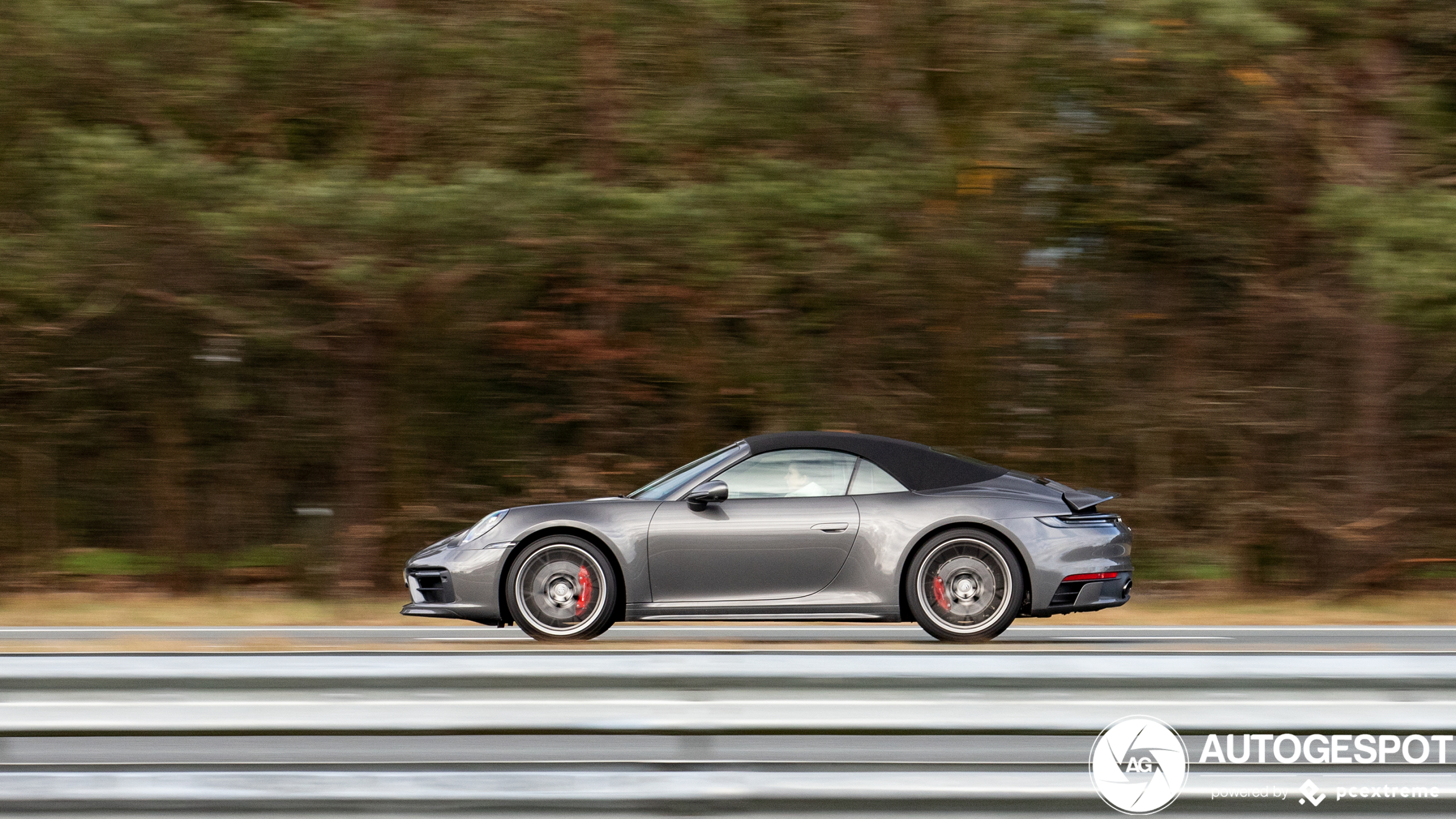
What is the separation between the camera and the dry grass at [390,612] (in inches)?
384

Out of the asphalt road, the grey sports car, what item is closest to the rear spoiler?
the grey sports car

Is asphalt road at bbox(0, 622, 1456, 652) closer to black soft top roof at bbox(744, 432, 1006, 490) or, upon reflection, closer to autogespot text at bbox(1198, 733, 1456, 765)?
black soft top roof at bbox(744, 432, 1006, 490)

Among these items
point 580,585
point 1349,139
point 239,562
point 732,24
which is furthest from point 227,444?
point 1349,139

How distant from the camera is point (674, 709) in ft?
12.0

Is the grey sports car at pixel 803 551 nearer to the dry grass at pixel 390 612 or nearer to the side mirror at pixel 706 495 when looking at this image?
the side mirror at pixel 706 495

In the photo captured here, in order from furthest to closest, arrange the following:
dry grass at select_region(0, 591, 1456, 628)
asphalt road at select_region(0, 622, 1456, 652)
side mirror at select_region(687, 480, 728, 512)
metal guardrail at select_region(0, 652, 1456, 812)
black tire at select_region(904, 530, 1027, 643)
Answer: dry grass at select_region(0, 591, 1456, 628)
side mirror at select_region(687, 480, 728, 512)
black tire at select_region(904, 530, 1027, 643)
asphalt road at select_region(0, 622, 1456, 652)
metal guardrail at select_region(0, 652, 1456, 812)

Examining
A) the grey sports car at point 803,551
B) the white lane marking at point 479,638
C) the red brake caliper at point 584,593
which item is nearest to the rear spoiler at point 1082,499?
the grey sports car at point 803,551

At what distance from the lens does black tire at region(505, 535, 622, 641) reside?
700 cm

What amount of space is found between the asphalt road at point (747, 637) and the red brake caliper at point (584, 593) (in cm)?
21

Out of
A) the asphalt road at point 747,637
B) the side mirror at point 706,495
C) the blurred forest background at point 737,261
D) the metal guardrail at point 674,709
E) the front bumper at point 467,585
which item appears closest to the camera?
the metal guardrail at point 674,709

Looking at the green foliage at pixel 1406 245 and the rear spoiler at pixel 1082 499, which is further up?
the green foliage at pixel 1406 245

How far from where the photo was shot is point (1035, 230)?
11898 mm

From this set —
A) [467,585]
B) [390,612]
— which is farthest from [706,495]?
[390,612]

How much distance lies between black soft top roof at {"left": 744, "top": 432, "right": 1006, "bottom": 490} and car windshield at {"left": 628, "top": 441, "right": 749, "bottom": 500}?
11cm
